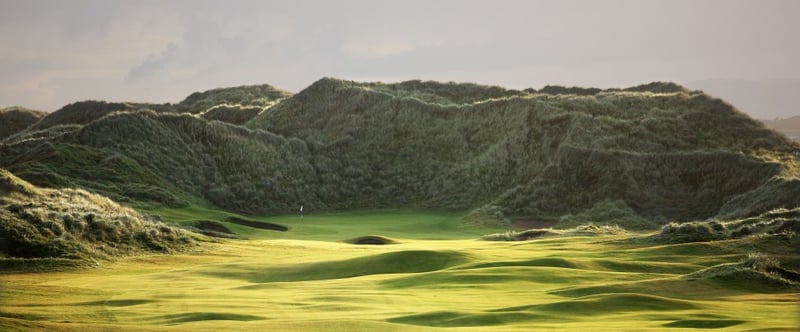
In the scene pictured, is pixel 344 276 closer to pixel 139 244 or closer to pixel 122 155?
pixel 139 244

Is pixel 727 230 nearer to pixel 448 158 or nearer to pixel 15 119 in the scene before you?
pixel 448 158

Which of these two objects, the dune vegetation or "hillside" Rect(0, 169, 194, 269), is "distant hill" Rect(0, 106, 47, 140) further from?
"hillside" Rect(0, 169, 194, 269)

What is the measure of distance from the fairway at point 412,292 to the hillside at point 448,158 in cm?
2616

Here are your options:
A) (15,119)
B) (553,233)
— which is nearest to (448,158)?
(553,233)

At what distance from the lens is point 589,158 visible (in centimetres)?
7381

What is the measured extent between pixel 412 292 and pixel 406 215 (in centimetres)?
4864

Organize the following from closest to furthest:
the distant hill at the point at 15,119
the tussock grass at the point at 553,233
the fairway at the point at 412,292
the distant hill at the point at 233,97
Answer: the fairway at the point at 412,292 → the tussock grass at the point at 553,233 → the distant hill at the point at 15,119 → the distant hill at the point at 233,97

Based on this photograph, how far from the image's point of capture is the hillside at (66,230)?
3588cm

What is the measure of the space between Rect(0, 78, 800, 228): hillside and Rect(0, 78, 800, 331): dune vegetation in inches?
7.3

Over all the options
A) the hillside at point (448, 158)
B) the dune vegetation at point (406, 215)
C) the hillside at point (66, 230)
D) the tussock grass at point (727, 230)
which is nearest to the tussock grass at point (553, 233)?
the dune vegetation at point (406, 215)

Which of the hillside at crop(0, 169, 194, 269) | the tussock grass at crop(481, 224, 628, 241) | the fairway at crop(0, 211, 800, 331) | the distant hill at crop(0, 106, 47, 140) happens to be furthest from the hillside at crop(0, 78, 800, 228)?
the distant hill at crop(0, 106, 47, 140)

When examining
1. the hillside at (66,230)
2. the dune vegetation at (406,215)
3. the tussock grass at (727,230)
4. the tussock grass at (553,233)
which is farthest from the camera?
the tussock grass at (553,233)

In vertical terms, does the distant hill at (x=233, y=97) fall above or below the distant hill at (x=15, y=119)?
above

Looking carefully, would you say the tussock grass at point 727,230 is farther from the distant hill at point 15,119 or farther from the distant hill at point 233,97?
the distant hill at point 15,119
